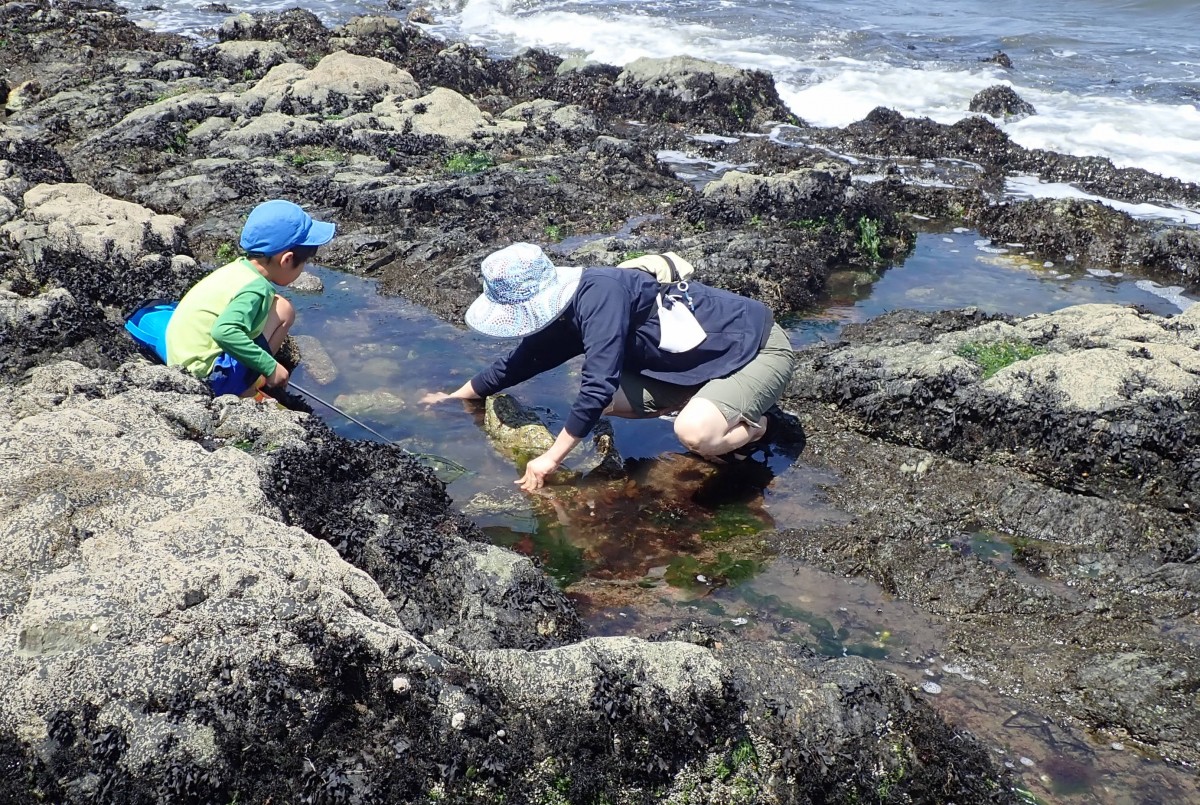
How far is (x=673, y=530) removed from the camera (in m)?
4.90

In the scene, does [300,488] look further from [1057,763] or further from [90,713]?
[1057,763]

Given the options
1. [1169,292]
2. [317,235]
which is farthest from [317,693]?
[1169,292]

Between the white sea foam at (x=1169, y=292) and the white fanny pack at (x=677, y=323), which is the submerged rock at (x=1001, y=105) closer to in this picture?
the white sea foam at (x=1169, y=292)

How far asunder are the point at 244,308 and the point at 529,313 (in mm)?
1545

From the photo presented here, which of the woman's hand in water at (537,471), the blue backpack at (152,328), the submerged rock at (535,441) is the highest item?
the blue backpack at (152,328)

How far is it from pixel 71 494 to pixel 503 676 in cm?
167

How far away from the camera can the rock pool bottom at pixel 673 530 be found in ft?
11.6

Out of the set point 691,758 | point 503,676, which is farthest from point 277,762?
point 691,758

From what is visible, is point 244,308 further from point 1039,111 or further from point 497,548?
point 1039,111

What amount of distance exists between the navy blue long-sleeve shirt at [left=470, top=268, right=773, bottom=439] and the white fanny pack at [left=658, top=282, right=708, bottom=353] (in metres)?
0.04

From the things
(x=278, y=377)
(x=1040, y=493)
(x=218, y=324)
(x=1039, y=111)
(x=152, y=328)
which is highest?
(x=218, y=324)

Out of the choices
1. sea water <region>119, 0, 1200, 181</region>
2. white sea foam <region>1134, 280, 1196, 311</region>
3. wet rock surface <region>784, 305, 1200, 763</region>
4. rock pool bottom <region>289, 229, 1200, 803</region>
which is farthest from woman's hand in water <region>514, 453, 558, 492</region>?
sea water <region>119, 0, 1200, 181</region>

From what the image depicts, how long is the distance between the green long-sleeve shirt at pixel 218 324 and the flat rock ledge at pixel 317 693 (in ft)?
5.04

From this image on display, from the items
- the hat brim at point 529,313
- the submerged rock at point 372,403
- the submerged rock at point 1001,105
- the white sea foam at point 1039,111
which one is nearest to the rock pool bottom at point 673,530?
the submerged rock at point 372,403
